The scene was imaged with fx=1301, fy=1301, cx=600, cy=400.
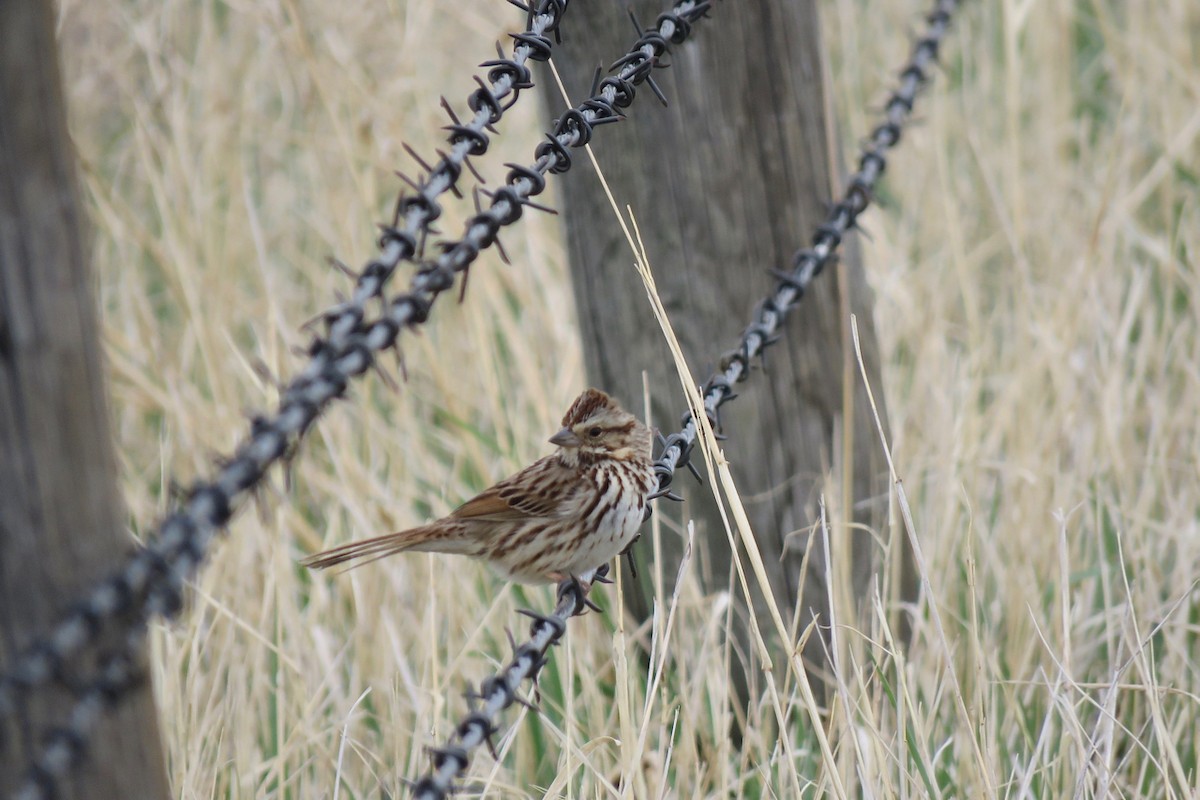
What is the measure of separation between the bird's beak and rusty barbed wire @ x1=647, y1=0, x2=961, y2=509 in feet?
0.71

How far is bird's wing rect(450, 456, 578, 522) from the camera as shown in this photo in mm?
3061

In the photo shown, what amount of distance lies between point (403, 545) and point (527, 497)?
1.03 feet

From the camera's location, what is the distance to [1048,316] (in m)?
4.68

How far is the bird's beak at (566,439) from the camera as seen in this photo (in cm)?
Answer: 296

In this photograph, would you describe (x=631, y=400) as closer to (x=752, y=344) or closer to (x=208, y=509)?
(x=752, y=344)

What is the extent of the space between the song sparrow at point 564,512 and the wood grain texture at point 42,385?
1.59 metres

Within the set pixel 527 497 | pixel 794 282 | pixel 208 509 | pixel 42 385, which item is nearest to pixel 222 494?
pixel 208 509

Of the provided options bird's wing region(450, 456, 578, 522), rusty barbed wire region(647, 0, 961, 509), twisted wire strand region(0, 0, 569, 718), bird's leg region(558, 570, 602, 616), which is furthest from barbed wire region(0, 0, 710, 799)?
bird's wing region(450, 456, 578, 522)

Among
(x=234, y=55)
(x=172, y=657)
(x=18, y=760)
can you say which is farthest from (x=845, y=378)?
(x=234, y=55)

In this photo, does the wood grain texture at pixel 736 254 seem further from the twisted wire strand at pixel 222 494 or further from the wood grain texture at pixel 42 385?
the wood grain texture at pixel 42 385

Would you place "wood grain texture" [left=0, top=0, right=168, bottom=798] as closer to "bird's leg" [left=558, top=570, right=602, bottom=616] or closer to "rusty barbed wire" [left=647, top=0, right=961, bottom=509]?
"rusty barbed wire" [left=647, top=0, right=961, bottom=509]

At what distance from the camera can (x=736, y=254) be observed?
3.10 meters

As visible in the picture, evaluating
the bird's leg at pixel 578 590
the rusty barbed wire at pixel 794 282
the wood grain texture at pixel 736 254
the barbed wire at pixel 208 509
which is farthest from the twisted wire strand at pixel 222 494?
the wood grain texture at pixel 736 254

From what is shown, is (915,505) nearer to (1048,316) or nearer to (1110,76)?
(1048,316)
